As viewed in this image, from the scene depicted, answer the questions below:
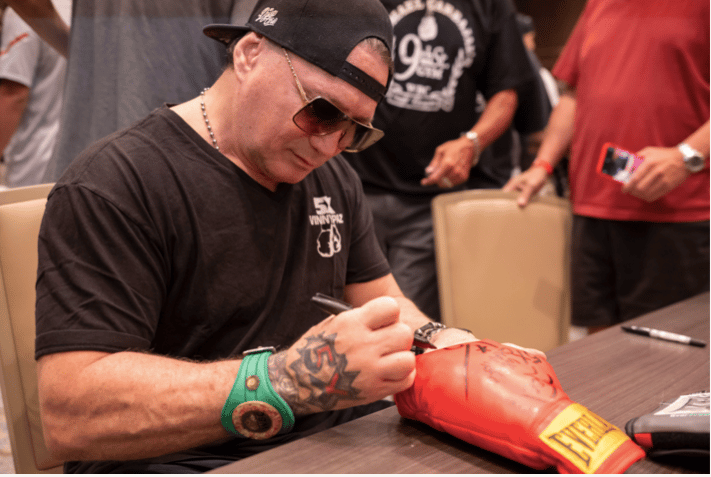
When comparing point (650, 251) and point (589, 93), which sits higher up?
point (589, 93)

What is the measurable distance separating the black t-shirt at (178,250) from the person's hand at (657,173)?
0.87 meters

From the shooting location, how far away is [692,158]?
149cm

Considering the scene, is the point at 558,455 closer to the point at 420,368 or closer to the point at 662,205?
the point at 420,368

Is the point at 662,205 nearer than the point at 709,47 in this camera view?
No

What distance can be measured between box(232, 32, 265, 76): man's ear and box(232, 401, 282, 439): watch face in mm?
538

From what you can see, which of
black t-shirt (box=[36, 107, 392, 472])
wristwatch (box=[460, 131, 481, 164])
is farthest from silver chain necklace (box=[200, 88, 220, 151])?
wristwatch (box=[460, 131, 481, 164])

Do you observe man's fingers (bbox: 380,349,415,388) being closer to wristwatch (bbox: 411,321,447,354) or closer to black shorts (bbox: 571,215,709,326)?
wristwatch (bbox: 411,321,447,354)

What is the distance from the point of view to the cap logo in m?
0.86

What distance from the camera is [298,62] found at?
0.84 metres

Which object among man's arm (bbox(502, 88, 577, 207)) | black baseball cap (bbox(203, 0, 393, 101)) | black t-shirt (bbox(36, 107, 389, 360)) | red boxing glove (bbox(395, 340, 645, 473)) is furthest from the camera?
man's arm (bbox(502, 88, 577, 207))

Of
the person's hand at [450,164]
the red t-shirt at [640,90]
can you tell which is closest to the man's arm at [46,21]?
the person's hand at [450,164]

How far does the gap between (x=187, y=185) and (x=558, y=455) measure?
0.64 metres

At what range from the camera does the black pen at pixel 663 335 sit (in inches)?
40.0

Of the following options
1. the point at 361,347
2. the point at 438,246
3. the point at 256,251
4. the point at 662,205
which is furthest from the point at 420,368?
the point at 662,205
